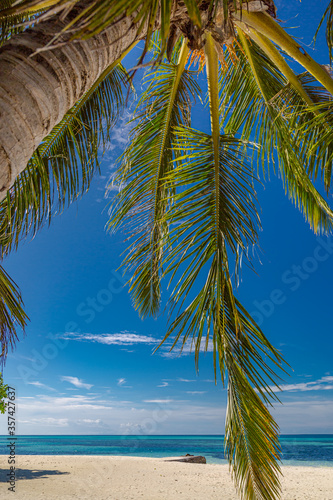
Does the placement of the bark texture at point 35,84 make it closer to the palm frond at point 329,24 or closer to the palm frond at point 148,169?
the palm frond at point 329,24

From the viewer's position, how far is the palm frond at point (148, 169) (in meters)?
4.71

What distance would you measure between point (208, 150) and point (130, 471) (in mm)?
10946

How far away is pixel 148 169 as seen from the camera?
15.6 feet

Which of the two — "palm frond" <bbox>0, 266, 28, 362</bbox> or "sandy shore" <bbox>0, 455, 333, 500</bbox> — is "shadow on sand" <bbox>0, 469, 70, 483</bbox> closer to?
"sandy shore" <bbox>0, 455, 333, 500</bbox>

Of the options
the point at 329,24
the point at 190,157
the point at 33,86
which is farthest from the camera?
the point at 190,157

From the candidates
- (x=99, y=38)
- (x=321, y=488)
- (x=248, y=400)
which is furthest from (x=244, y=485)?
(x=321, y=488)

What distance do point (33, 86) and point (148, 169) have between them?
3.52 meters

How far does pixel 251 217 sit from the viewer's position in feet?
11.6

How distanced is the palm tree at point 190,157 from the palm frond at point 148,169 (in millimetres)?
17

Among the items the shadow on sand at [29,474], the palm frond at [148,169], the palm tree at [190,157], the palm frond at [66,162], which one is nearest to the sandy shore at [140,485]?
the shadow on sand at [29,474]

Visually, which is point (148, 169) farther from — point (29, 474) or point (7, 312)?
point (29, 474)

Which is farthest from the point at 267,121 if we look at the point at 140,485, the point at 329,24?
the point at 140,485

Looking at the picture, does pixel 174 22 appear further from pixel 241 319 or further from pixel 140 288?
pixel 140 288

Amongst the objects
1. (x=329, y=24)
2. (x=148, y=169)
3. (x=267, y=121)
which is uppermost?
(x=267, y=121)
